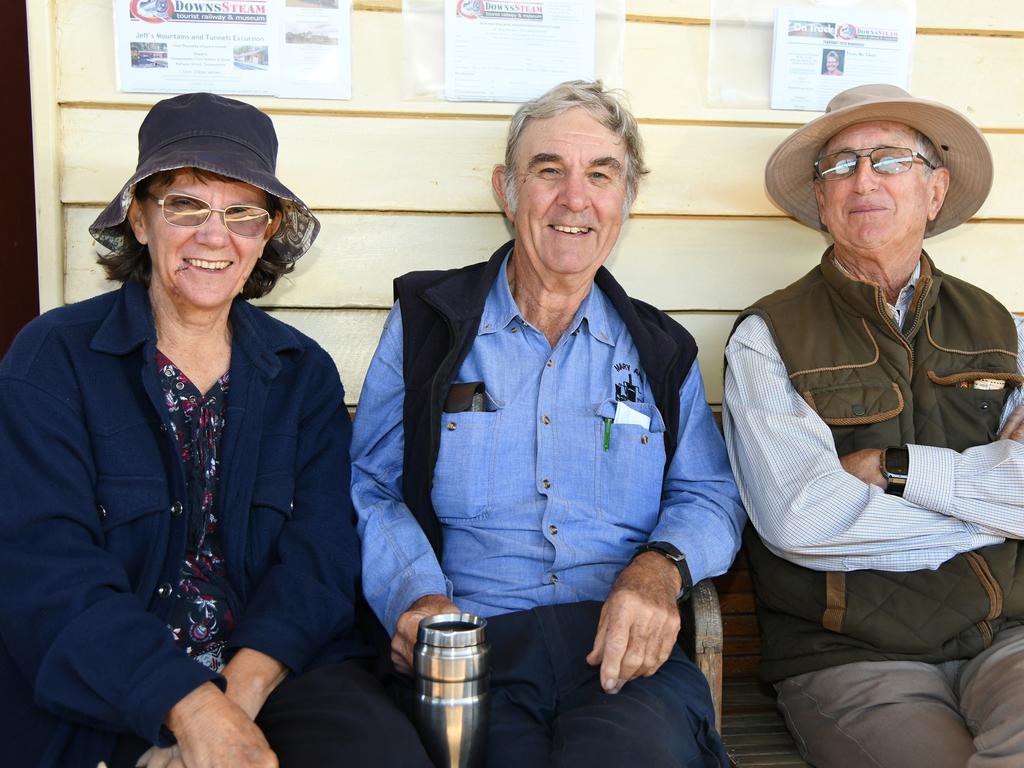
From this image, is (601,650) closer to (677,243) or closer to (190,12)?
(677,243)

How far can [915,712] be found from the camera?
2219 millimetres

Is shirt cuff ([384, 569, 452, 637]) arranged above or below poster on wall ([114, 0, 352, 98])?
below

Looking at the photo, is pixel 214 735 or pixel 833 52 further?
pixel 833 52

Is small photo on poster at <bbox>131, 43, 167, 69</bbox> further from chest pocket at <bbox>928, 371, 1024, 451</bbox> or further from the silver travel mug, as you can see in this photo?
chest pocket at <bbox>928, 371, 1024, 451</bbox>

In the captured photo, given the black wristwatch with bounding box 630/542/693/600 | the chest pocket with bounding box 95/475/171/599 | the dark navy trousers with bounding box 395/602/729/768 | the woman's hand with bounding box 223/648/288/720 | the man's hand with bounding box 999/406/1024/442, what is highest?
the man's hand with bounding box 999/406/1024/442

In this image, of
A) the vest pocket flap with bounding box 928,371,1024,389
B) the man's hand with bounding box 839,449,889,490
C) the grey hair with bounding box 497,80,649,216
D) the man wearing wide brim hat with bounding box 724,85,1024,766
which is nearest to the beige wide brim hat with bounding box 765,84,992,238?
the man wearing wide brim hat with bounding box 724,85,1024,766

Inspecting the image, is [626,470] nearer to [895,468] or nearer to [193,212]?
A: [895,468]

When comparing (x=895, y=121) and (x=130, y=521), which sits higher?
(x=895, y=121)

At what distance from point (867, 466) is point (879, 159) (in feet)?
2.79

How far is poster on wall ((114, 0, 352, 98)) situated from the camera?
2.72 metres

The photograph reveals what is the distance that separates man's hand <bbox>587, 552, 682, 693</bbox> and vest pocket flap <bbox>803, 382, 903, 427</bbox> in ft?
2.13

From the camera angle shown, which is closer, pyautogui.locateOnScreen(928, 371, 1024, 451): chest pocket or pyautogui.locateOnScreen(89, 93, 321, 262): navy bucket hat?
pyautogui.locateOnScreen(89, 93, 321, 262): navy bucket hat

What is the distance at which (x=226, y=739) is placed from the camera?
177cm

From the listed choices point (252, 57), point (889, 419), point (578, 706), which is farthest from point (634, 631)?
point (252, 57)
